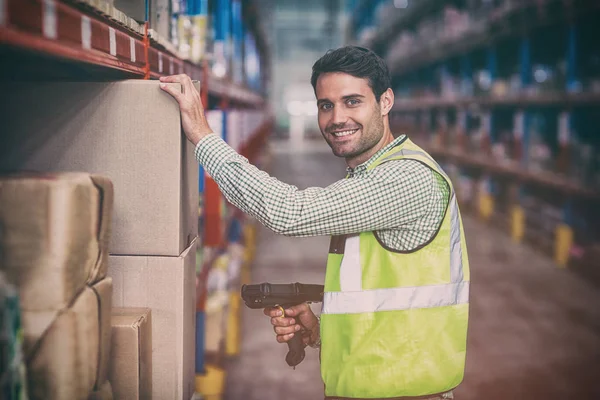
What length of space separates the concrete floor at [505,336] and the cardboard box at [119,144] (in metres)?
2.24

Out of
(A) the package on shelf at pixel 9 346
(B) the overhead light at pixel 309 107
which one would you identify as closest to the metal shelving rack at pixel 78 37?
(A) the package on shelf at pixel 9 346

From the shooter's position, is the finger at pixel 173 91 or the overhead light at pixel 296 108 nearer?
the finger at pixel 173 91

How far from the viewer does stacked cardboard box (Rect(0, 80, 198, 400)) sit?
1.29 meters

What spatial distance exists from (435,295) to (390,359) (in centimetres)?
21

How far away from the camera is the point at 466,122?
31.2ft

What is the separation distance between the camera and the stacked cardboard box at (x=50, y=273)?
919 mm

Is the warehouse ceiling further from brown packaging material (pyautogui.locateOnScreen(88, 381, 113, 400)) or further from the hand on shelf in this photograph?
brown packaging material (pyautogui.locateOnScreen(88, 381, 113, 400))

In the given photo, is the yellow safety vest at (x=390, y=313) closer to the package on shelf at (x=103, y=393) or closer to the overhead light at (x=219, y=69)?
the package on shelf at (x=103, y=393)

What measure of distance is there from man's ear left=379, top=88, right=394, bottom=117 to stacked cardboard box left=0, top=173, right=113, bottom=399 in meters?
0.99

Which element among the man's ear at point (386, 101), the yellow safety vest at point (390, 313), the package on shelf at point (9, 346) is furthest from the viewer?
the man's ear at point (386, 101)

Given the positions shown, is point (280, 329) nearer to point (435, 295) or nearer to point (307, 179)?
point (435, 295)

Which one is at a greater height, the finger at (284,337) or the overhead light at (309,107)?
the overhead light at (309,107)

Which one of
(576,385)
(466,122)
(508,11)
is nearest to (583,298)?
(576,385)

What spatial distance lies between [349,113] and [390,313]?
1.87 ft
